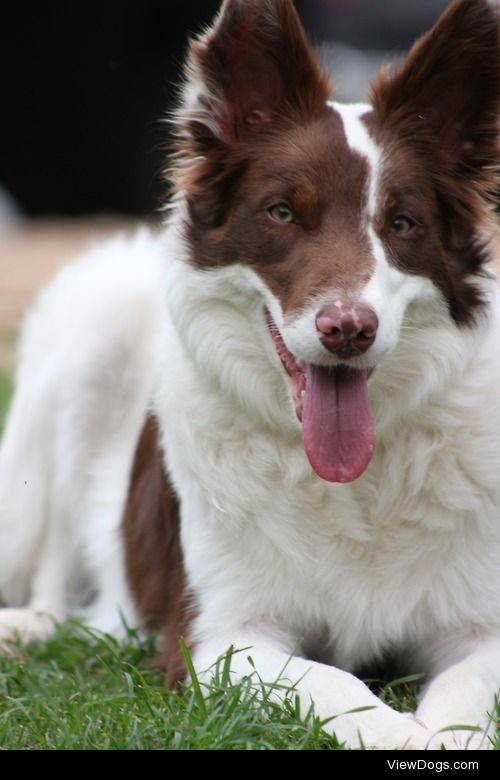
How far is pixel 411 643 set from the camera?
4.19m

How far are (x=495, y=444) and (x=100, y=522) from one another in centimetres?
207

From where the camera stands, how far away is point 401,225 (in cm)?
399

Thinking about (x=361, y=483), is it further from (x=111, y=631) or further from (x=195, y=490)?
(x=111, y=631)

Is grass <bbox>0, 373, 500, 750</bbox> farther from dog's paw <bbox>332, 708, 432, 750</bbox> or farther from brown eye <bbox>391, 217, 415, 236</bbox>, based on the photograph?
brown eye <bbox>391, 217, 415, 236</bbox>

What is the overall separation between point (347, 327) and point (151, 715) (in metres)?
1.25

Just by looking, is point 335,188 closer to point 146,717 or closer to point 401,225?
point 401,225

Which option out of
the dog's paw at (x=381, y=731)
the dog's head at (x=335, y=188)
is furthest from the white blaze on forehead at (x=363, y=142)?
the dog's paw at (x=381, y=731)

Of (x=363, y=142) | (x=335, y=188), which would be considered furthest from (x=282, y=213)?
(x=363, y=142)

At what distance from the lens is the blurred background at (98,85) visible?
15.3 meters

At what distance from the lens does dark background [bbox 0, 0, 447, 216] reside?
15.4m

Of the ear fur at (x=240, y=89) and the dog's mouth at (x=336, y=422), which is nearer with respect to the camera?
the dog's mouth at (x=336, y=422)

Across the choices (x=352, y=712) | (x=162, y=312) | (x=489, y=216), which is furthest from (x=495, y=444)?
(x=162, y=312)

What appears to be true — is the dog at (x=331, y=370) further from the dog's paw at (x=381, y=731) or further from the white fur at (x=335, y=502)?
the dog's paw at (x=381, y=731)

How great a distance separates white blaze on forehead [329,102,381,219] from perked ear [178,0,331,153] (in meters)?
0.10
